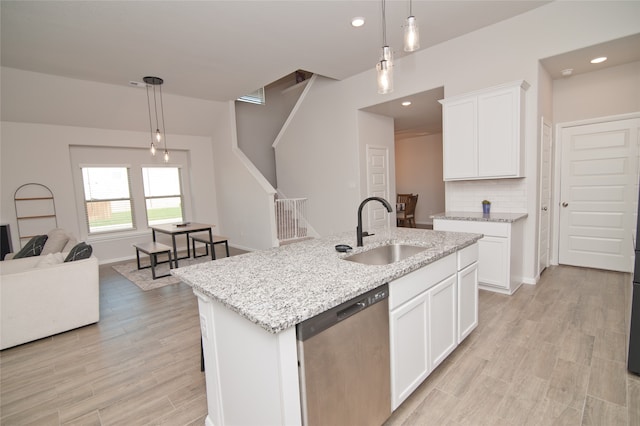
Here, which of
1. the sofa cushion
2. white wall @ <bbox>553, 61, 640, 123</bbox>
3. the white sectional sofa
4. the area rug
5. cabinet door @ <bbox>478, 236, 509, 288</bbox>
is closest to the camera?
the white sectional sofa

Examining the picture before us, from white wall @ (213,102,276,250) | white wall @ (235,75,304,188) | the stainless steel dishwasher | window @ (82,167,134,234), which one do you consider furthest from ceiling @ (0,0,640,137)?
the stainless steel dishwasher

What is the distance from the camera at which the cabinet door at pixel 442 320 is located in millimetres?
1919

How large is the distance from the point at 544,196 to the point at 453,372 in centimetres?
314

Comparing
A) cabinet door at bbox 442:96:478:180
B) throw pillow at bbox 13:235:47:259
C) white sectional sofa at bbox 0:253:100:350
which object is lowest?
white sectional sofa at bbox 0:253:100:350

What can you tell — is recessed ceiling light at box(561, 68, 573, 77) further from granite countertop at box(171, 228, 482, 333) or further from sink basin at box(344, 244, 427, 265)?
sink basin at box(344, 244, 427, 265)

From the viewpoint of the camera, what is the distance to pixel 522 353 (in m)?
2.32

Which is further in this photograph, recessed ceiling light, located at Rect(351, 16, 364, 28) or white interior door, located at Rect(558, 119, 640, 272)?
white interior door, located at Rect(558, 119, 640, 272)

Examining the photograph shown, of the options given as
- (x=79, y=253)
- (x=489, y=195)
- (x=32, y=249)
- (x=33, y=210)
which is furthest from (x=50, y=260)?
(x=489, y=195)

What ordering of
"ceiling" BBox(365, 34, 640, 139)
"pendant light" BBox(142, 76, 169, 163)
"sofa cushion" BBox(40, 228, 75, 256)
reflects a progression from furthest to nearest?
"pendant light" BBox(142, 76, 169, 163) < "sofa cushion" BBox(40, 228, 75, 256) < "ceiling" BBox(365, 34, 640, 139)

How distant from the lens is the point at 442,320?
6.66 feet

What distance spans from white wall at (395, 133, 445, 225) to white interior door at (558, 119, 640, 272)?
409cm

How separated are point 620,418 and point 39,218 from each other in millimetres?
7763

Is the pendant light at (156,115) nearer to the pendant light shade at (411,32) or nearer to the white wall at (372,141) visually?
the white wall at (372,141)

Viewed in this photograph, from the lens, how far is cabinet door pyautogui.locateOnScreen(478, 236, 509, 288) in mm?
3374
